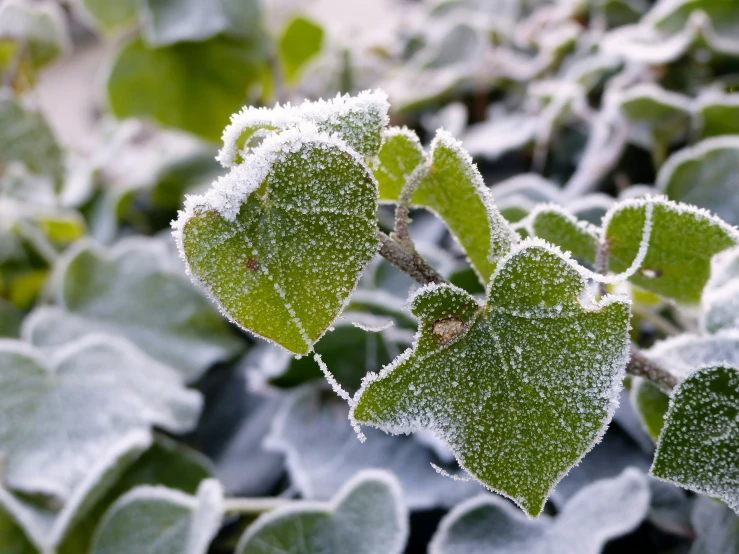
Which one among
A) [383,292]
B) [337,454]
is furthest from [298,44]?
[337,454]

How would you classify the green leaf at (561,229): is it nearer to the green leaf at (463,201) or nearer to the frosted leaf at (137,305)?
the green leaf at (463,201)

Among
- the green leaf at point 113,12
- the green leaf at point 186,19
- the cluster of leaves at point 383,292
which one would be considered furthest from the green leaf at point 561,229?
the green leaf at point 113,12

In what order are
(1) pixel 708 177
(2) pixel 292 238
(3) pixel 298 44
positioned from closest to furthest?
(2) pixel 292 238
(1) pixel 708 177
(3) pixel 298 44

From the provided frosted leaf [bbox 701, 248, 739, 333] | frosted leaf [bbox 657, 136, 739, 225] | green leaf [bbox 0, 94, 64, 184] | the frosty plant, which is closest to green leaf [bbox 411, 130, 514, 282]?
the frosty plant

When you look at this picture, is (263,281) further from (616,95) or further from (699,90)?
(699,90)

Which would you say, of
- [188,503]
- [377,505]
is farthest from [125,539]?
[377,505]

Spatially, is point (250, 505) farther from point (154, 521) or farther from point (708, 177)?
point (708, 177)
